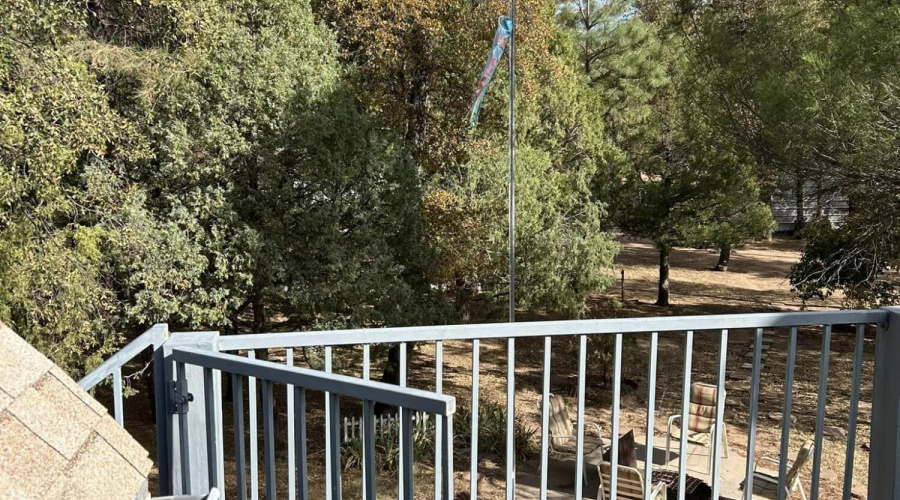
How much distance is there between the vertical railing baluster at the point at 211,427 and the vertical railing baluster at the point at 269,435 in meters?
0.16

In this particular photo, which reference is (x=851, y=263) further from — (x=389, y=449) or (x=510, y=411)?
(x=510, y=411)

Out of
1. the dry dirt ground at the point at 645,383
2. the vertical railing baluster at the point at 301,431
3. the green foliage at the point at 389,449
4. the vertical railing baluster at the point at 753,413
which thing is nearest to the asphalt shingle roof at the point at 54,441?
the vertical railing baluster at the point at 301,431

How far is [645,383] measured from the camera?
12.5 m

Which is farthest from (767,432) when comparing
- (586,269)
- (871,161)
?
(871,161)

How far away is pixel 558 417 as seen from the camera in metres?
8.34

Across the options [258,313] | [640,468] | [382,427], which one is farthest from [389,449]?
[640,468]

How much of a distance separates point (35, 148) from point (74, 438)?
20.0ft

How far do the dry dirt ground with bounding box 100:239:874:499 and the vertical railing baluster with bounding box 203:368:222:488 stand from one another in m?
6.19

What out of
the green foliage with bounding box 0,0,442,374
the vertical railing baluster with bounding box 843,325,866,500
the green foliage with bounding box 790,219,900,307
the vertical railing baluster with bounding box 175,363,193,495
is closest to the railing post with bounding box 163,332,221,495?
the vertical railing baluster with bounding box 175,363,193,495

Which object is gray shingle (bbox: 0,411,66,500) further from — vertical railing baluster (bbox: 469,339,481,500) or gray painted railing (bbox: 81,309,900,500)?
vertical railing baluster (bbox: 469,339,481,500)

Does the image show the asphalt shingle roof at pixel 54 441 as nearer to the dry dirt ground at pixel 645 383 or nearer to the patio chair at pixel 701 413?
the dry dirt ground at pixel 645 383

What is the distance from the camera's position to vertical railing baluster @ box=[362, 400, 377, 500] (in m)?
1.36

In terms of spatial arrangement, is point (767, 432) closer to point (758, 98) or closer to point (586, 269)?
point (586, 269)

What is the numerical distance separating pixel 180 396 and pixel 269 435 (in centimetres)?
32
